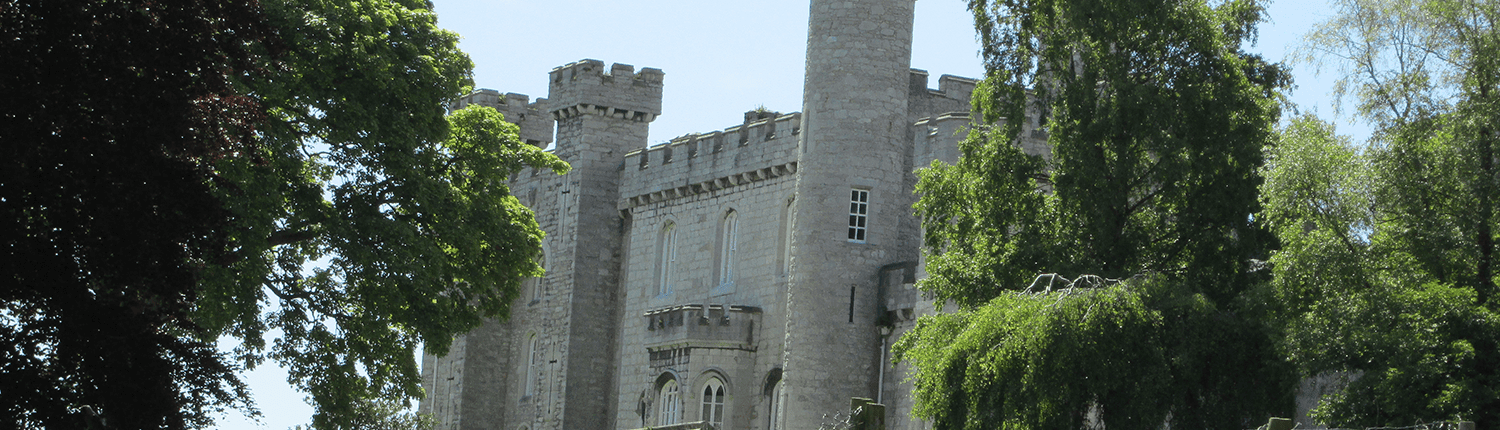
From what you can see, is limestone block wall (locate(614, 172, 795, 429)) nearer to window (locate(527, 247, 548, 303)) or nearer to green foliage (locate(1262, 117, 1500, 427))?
window (locate(527, 247, 548, 303))

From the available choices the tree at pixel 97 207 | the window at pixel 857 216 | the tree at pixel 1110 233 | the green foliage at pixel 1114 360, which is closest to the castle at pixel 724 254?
the window at pixel 857 216

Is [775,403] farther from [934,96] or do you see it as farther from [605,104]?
[605,104]

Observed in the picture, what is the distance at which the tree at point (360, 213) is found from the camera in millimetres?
23516

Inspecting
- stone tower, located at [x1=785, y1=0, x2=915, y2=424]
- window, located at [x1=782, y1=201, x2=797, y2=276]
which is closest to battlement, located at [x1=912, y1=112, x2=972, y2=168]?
stone tower, located at [x1=785, y1=0, x2=915, y2=424]

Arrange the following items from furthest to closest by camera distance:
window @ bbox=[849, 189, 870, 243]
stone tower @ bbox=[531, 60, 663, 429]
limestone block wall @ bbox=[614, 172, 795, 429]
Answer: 1. stone tower @ bbox=[531, 60, 663, 429]
2. limestone block wall @ bbox=[614, 172, 795, 429]
3. window @ bbox=[849, 189, 870, 243]

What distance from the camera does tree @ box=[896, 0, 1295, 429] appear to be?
21344 millimetres

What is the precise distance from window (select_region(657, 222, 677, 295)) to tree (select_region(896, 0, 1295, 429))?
14635 mm

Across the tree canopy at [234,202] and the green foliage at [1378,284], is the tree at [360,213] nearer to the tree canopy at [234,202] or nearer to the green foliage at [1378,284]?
the tree canopy at [234,202]

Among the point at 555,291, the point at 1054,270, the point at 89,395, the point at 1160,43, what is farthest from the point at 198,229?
the point at 555,291

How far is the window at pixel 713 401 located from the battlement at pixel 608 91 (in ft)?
26.9

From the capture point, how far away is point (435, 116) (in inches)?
981

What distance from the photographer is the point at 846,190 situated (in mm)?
33156

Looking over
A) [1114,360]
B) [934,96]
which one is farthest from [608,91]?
[1114,360]

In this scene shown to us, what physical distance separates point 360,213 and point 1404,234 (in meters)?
12.2
